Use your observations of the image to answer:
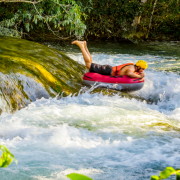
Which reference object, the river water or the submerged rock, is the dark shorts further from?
the river water

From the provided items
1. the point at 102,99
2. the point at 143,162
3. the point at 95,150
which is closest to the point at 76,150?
the point at 95,150

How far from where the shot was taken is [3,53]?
214 inches

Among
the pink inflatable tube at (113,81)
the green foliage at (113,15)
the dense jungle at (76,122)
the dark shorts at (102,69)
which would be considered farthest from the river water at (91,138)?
the green foliage at (113,15)

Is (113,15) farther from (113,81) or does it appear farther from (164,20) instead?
(113,81)

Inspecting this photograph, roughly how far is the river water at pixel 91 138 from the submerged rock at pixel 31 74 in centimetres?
22

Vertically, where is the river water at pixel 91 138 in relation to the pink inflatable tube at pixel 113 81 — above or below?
below

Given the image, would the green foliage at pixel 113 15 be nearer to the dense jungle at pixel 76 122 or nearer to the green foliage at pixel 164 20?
the green foliage at pixel 164 20

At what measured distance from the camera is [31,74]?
490 centimetres

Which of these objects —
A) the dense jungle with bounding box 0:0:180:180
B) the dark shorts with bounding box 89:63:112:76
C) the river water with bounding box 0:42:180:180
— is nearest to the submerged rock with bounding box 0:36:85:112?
the dense jungle with bounding box 0:0:180:180

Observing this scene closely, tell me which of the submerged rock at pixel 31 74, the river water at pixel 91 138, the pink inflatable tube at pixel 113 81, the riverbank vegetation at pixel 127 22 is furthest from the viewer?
the riverbank vegetation at pixel 127 22

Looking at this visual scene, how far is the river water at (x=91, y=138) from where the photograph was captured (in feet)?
8.66

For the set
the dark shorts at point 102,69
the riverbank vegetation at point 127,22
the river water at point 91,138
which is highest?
the riverbank vegetation at point 127,22

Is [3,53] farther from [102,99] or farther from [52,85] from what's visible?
[102,99]

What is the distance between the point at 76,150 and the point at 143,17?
Result: 14.7m
